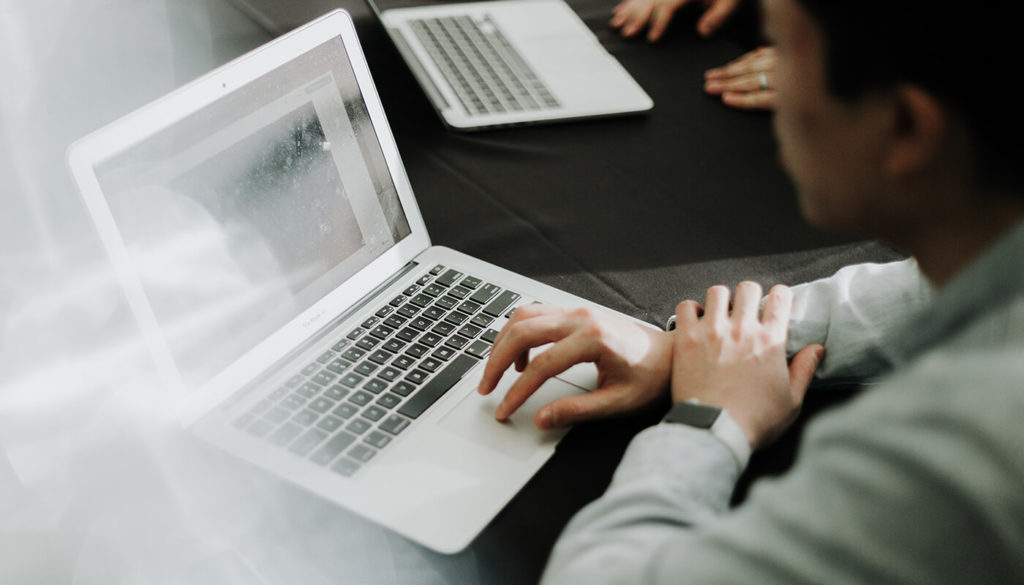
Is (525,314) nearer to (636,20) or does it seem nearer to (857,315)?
(857,315)

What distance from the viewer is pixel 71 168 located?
65 centimetres

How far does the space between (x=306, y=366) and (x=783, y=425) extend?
16.8 inches

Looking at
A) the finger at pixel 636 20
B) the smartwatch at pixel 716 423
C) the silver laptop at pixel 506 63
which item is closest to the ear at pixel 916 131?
the smartwatch at pixel 716 423

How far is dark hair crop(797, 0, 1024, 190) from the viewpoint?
461 mm

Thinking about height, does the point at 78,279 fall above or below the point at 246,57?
below

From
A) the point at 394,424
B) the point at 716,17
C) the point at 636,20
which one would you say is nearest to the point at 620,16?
the point at 636,20

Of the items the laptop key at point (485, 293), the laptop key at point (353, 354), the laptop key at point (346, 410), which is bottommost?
the laptop key at point (485, 293)

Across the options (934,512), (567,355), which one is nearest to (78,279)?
(567,355)

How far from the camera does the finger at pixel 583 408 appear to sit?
0.73 metres

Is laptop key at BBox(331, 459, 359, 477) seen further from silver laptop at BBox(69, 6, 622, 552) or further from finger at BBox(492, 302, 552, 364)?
finger at BBox(492, 302, 552, 364)

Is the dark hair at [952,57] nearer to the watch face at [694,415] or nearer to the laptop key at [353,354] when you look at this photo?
the watch face at [694,415]

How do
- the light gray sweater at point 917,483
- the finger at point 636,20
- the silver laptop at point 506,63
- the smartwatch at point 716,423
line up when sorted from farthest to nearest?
the finger at point 636,20
the silver laptop at point 506,63
the smartwatch at point 716,423
the light gray sweater at point 917,483

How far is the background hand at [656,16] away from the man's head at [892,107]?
87 cm

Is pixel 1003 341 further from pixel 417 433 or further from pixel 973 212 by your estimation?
pixel 417 433
